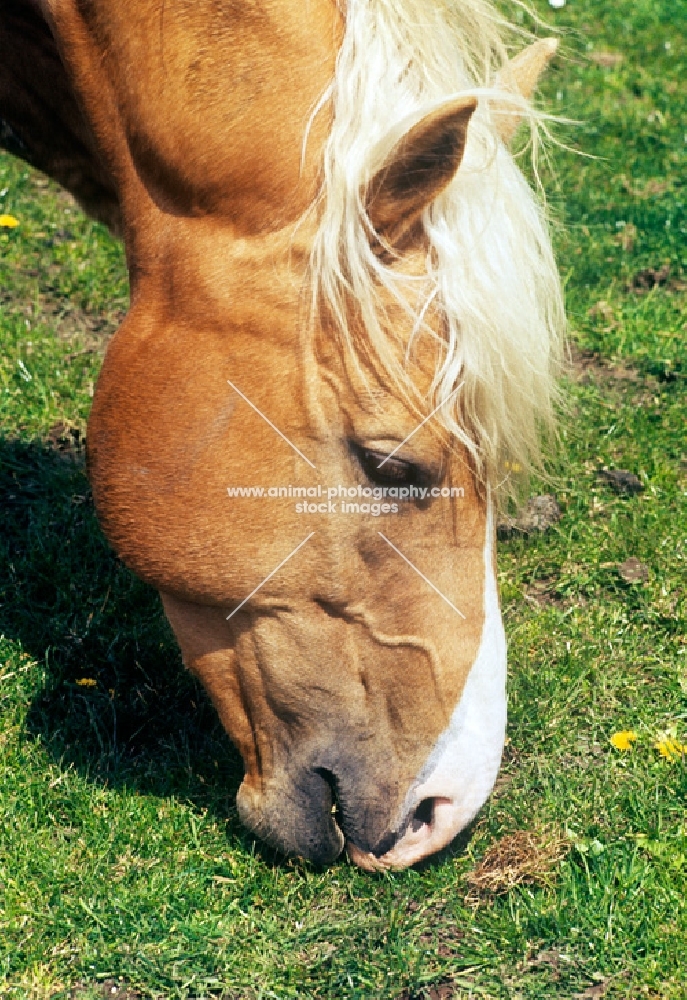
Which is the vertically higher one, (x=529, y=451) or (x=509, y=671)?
(x=529, y=451)

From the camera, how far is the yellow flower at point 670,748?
293cm

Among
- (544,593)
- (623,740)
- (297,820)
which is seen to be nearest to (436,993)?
(297,820)

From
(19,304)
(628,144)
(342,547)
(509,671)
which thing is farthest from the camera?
(628,144)

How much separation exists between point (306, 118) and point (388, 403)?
0.54 m

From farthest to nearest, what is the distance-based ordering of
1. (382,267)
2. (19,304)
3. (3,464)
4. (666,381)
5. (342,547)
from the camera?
(19,304)
(666,381)
(3,464)
(342,547)
(382,267)

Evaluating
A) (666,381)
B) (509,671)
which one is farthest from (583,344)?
(509,671)

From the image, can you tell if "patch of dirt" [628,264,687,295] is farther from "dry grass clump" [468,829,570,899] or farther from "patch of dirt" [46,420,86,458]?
"dry grass clump" [468,829,570,899]

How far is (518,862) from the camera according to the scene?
2.64 meters

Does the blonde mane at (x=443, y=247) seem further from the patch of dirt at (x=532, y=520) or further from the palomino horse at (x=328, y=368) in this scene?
the patch of dirt at (x=532, y=520)

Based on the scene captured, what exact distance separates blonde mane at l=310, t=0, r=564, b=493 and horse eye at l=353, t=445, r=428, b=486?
4.3 inches

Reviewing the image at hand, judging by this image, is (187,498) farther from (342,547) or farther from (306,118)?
(306,118)

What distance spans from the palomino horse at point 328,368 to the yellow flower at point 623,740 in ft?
2.39

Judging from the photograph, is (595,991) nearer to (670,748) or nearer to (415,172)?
(670,748)

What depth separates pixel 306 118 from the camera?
2078mm
